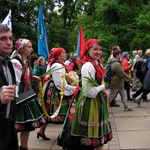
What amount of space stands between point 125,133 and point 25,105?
7.38 feet

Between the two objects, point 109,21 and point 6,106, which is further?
point 109,21

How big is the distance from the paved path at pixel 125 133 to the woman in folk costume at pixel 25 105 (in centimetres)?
75

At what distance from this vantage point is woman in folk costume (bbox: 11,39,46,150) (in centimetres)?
406

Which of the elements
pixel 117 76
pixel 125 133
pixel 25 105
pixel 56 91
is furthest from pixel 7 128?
pixel 117 76

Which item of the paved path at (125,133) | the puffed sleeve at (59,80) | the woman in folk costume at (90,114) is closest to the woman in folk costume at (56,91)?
the puffed sleeve at (59,80)

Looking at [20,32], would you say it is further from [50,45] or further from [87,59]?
[87,59]

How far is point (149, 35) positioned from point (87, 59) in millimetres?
12935

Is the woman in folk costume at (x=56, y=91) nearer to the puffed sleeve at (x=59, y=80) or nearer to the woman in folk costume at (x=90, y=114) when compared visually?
the puffed sleeve at (x=59, y=80)

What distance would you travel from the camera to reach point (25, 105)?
410 cm

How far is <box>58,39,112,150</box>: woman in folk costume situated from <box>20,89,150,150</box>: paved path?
93 centimetres

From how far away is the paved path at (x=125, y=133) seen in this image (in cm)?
477

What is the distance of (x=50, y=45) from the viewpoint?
25.1m

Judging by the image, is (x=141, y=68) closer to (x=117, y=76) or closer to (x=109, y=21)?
(x=117, y=76)

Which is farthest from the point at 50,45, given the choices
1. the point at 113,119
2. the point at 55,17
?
the point at 113,119
